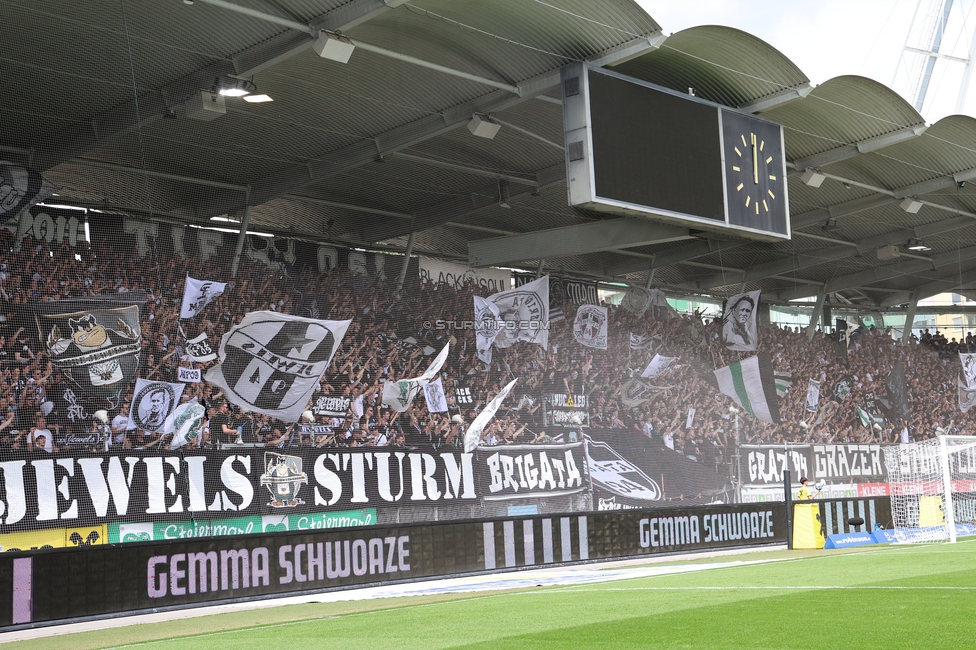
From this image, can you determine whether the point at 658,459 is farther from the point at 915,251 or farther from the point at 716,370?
the point at 915,251

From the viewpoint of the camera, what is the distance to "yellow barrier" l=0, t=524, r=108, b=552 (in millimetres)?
14438

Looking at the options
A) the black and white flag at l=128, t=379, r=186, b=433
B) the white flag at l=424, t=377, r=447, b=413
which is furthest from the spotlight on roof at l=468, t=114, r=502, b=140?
the black and white flag at l=128, t=379, r=186, b=433

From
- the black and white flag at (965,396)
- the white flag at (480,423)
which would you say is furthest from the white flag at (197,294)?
the black and white flag at (965,396)

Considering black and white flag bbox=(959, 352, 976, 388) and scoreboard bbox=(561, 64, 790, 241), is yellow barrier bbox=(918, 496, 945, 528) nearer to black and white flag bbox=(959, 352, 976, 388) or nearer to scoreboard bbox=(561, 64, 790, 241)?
scoreboard bbox=(561, 64, 790, 241)

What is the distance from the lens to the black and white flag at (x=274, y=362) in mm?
17922

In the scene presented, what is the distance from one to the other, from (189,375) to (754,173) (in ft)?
32.9

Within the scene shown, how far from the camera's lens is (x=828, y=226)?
2856 cm

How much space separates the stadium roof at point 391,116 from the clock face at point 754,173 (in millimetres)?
537

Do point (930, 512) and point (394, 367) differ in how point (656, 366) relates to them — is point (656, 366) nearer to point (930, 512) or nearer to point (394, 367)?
point (930, 512)

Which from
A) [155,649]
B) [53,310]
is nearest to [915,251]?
[53,310]

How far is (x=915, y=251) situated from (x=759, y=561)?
18.5 m

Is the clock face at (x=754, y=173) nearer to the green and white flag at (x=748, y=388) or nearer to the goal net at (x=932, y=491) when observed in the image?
the goal net at (x=932, y=491)

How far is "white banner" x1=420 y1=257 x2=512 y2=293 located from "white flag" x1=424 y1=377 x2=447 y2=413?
3251mm

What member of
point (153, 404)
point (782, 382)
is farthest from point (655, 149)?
point (782, 382)
